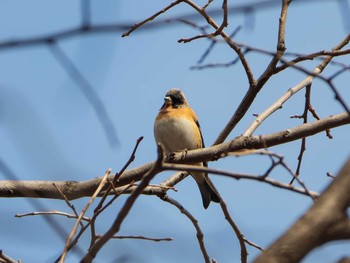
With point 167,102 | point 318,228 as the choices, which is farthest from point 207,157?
point 167,102

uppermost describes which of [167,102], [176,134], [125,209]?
[167,102]

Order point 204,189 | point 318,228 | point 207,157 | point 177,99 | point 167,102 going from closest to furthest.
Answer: point 318,228 < point 207,157 < point 204,189 < point 167,102 < point 177,99

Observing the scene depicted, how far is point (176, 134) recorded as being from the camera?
775cm

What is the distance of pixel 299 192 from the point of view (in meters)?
2.48

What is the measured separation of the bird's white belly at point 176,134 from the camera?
7758 mm

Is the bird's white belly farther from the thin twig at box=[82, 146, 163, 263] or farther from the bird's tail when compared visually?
the thin twig at box=[82, 146, 163, 263]

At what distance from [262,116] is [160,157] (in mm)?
3313

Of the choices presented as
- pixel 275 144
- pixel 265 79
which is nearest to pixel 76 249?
pixel 275 144

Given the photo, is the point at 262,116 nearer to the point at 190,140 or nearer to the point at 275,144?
the point at 275,144

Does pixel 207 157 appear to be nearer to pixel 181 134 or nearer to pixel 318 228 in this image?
pixel 181 134

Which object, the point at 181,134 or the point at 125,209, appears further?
the point at 181,134

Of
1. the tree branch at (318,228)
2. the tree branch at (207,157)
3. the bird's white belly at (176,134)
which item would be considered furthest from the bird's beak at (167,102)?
the tree branch at (318,228)

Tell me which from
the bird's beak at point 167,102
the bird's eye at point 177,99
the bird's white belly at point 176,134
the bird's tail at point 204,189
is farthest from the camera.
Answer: the bird's eye at point 177,99

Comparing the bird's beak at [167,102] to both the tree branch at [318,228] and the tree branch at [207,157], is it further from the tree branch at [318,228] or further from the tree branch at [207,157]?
the tree branch at [318,228]
